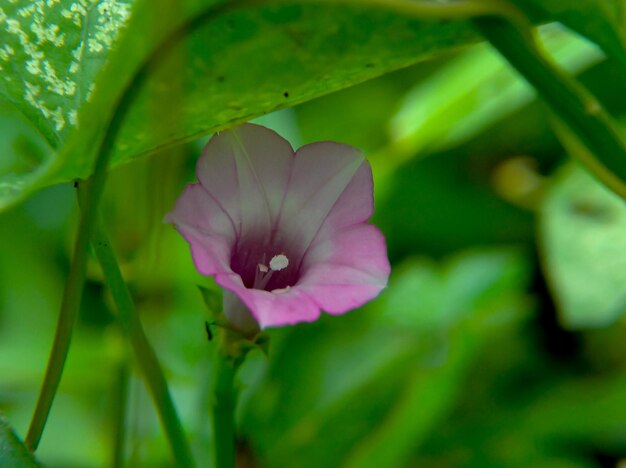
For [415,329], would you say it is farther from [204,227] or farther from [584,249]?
[204,227]

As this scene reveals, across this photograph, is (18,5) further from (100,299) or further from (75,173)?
(100,299)

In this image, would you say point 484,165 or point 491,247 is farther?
point 484,165

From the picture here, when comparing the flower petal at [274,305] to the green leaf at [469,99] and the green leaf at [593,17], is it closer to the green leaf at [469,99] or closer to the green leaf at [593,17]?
the green leaf at [593,17]

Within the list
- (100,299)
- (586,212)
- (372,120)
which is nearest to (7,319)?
(100,299)

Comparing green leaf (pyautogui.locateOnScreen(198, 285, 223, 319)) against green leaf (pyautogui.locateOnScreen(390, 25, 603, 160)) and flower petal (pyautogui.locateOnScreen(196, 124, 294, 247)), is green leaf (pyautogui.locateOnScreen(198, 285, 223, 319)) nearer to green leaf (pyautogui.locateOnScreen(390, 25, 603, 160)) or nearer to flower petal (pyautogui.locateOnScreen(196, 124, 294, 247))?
flower petal (pyautogui.locateOnScreen(196, 124, 294, 247))

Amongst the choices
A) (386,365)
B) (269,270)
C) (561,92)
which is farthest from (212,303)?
(386,365)

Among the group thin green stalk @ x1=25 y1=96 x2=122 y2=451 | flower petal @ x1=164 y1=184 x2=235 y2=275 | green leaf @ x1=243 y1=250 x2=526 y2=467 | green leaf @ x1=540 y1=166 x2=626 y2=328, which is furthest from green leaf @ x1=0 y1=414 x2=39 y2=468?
green leaf @ x1=540 y1=166 x2=626 y2=328

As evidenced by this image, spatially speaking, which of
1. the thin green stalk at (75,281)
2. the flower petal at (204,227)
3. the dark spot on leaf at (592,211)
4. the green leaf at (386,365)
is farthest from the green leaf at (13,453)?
the dark spot on leaf at (592,211)
